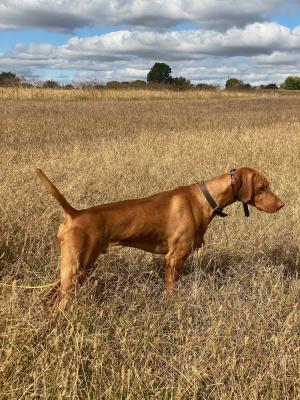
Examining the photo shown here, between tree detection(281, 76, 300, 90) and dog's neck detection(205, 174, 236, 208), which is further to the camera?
tree detection(281, 76, 300, 90)

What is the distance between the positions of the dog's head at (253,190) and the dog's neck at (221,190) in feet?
0.18

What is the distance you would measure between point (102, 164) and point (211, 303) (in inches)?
207

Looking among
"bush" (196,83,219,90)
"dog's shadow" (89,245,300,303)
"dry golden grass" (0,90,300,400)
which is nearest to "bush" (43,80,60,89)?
"bush" (196,83,219,90)

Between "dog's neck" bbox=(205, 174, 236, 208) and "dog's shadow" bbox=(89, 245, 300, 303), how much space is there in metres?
0.54

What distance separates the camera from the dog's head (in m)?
4.13

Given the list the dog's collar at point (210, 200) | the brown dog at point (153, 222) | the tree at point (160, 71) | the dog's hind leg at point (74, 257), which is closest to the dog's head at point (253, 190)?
the brown dog at point (153, 222)

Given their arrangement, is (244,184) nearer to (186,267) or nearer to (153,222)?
(153,222)

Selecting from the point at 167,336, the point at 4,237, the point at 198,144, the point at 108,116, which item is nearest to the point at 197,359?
the point at 167,336

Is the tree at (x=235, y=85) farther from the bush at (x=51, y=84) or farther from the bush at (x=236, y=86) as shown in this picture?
the bush at (x=51, y=84)

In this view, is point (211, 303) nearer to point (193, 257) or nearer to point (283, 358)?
point (283, 358)

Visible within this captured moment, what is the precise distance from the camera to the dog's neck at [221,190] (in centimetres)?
416

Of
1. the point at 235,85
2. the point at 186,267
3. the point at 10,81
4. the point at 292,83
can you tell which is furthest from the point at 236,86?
the point at 186,267

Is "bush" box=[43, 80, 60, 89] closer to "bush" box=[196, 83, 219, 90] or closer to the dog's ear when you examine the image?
"bush" box=[196, 83, 219, 90]

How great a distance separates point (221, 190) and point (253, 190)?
0.27m
